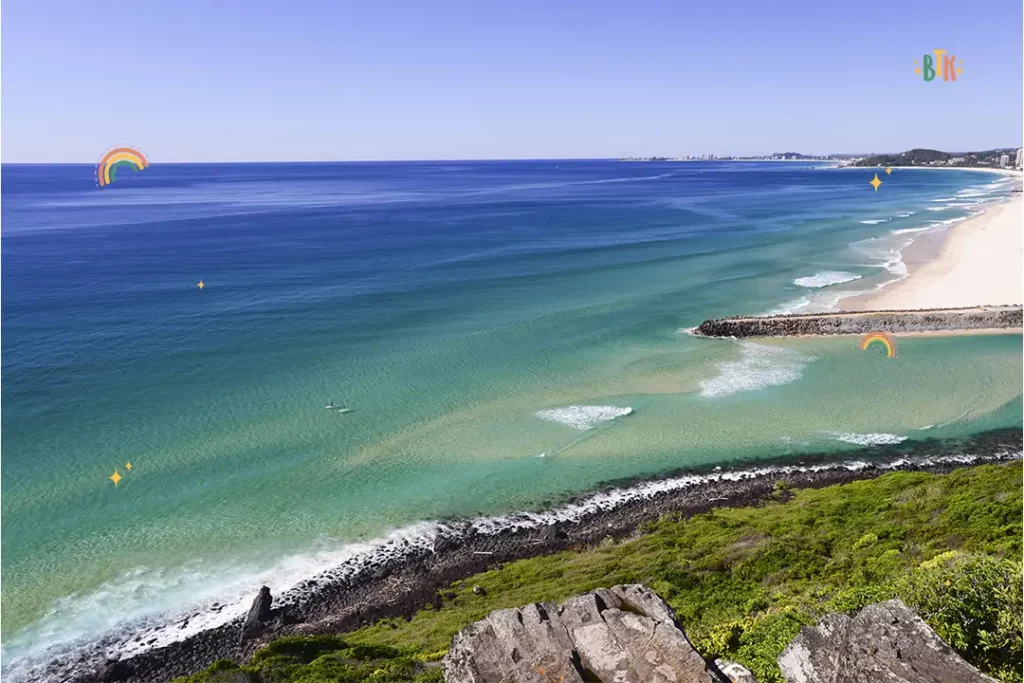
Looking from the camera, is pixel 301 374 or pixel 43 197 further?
pixel 43 197

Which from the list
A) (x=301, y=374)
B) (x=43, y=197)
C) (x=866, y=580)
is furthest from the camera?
(x=43, y=197)

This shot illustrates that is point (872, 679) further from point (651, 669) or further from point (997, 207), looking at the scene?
point (997, 207)

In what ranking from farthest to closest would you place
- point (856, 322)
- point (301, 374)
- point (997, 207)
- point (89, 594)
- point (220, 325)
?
point (997, 207), point (220, 325), point (856, 322), point (301, 374), point (89, 594)

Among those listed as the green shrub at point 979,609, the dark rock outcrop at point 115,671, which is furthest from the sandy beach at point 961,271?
the dark rock outcrop at point 115,671

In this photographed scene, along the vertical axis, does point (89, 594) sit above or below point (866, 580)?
below

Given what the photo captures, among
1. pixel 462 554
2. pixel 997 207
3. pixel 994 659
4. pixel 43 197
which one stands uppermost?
pixel 43 197

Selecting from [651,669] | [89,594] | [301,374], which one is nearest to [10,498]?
[89,594]
